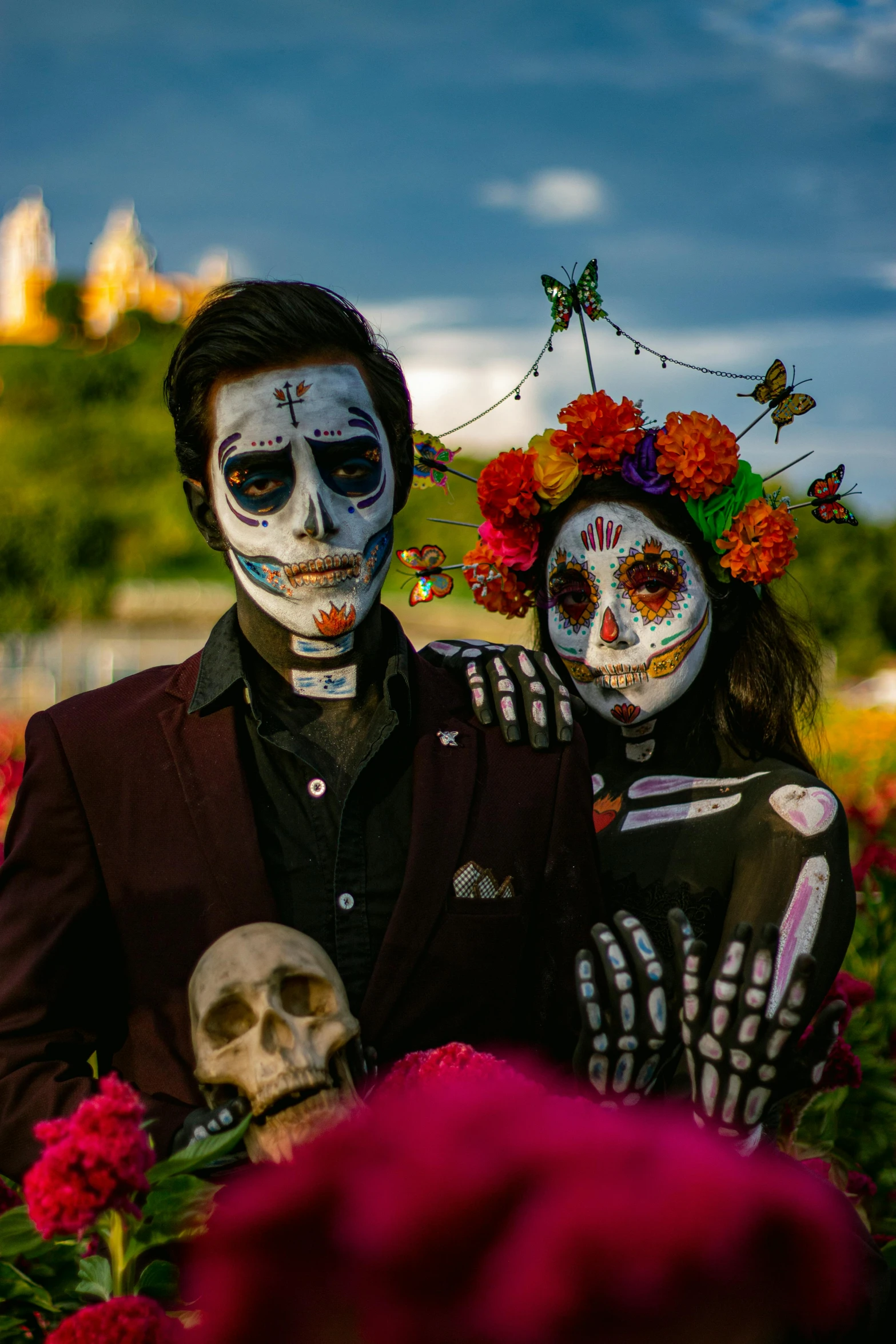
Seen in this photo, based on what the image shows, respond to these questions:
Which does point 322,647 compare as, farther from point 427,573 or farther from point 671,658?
point 427,573

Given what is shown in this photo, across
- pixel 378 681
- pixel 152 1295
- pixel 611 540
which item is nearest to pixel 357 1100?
pixel 152 1295

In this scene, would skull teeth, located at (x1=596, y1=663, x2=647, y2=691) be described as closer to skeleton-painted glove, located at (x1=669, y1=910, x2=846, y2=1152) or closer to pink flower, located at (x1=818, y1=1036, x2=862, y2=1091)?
skeleton-painted glove, located at (x1=669, y1=910, x2=846, y2=1152)

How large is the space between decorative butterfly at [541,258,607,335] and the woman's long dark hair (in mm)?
539

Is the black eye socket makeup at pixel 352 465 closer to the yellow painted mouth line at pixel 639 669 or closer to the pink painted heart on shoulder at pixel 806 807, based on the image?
the yellow painted mouth line at pixel 639 669

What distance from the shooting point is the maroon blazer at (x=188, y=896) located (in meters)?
2.33

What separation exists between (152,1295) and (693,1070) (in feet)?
3.24

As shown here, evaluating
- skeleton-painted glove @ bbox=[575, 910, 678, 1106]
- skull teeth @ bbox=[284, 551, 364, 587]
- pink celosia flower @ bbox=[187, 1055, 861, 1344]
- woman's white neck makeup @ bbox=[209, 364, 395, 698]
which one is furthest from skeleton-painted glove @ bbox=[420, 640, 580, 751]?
pink celosia flower @ bbox=[187, 1055, 861, 1344]

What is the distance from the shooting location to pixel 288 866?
8.07ft

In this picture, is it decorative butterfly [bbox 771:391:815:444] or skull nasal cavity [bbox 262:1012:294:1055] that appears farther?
decorative butterfly [bbox 771:391:815:444]

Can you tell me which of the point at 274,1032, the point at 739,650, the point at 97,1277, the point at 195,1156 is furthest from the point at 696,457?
the point at 97,1277

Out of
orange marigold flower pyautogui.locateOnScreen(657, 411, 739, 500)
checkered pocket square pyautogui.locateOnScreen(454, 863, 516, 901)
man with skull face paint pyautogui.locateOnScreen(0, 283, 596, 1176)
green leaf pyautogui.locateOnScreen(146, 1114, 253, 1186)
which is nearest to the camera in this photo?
green leaf pyautogui.locateOnScreen(146, 1114, 253, 1186)

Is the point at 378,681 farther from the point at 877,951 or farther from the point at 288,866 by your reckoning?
the point at 877,951

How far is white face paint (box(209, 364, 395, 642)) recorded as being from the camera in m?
2.59

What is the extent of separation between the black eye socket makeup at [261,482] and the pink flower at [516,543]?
3.91ft
